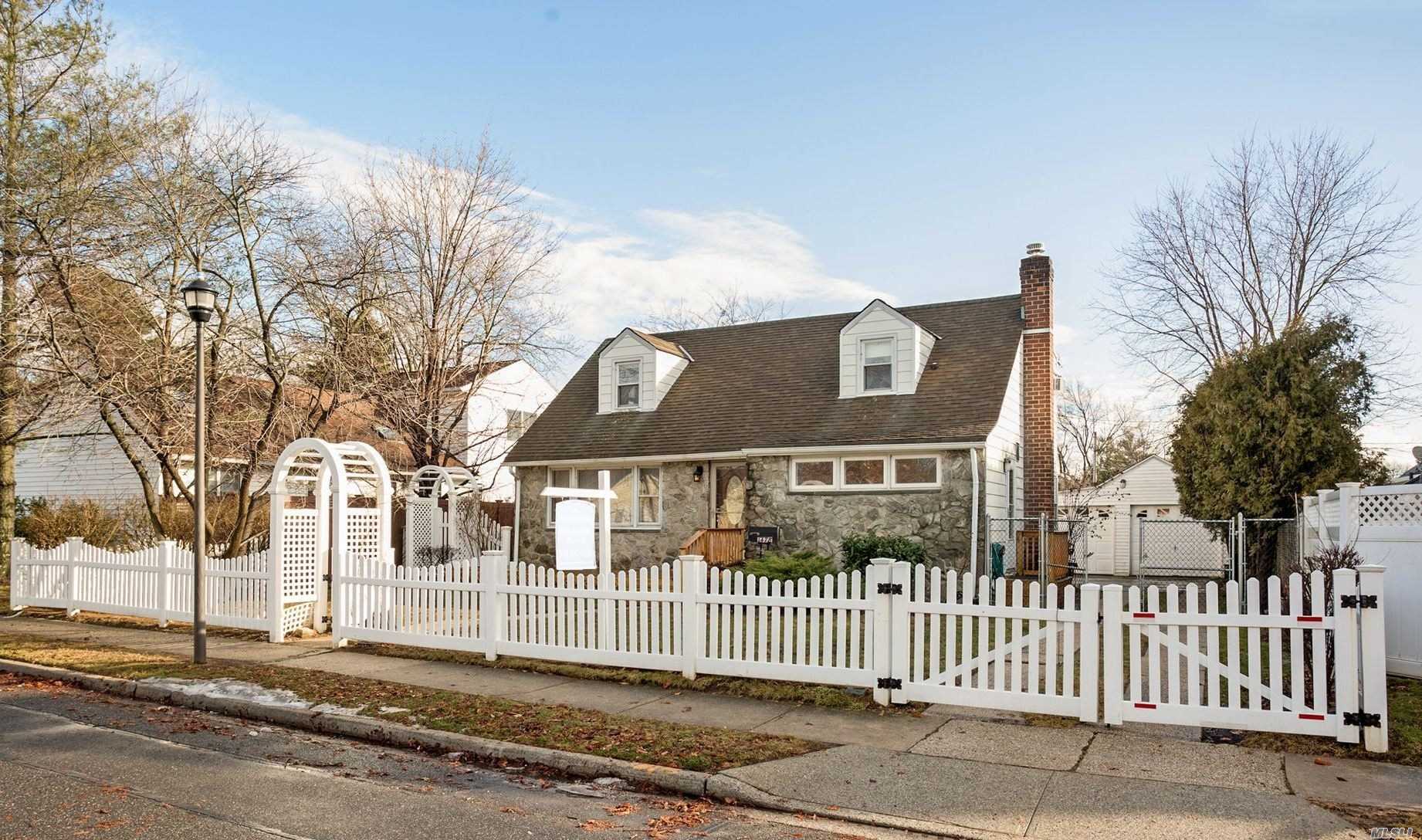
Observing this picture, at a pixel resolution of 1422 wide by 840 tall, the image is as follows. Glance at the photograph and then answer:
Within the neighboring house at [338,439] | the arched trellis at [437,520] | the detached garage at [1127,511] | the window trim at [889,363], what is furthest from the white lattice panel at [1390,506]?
the neighboring house at [338,439]

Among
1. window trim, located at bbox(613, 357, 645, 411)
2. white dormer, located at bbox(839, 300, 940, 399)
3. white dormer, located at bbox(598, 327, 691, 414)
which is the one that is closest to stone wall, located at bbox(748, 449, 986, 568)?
white dormer, located at bbox(839, 300, 940, 399)

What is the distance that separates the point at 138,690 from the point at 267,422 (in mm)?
8315

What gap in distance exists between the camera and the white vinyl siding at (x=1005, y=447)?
17578 millimetres

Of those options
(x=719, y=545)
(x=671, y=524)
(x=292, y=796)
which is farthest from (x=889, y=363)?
(x=292, y=796)

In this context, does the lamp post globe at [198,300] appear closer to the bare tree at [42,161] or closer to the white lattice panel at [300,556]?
the white lattice panel at [300,556]

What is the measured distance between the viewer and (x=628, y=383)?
22516mm

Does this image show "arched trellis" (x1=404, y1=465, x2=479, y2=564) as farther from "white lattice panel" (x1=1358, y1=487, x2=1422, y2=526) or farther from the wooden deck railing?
"white lattice panel" (x1=1358, y1=487, x2=1422, y2=526)

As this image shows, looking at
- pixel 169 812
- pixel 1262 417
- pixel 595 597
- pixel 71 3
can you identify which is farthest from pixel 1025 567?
pixel 71 3

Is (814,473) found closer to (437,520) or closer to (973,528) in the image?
(973,528)

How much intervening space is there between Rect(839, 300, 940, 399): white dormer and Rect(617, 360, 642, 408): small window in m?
5.13

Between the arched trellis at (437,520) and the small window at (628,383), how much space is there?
410cm

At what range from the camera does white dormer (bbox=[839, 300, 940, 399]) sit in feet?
63.3

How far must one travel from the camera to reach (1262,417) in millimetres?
17078

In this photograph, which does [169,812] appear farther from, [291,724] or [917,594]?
[917,594]
